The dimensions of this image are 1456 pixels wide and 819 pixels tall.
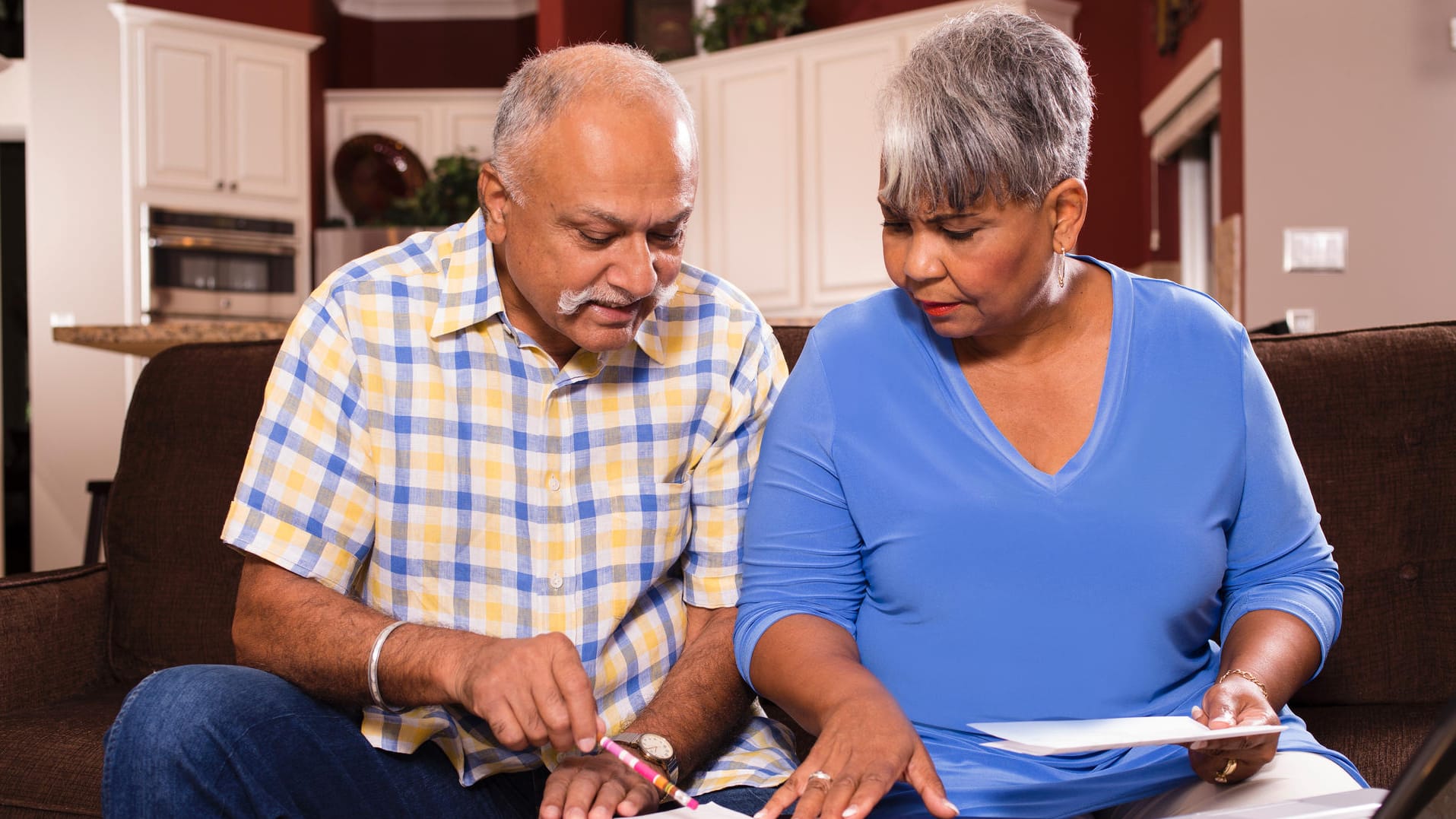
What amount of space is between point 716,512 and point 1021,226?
18.6 inches

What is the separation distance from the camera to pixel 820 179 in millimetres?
6195

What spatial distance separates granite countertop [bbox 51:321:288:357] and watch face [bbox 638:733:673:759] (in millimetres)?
2859

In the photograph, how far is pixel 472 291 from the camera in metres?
1.39

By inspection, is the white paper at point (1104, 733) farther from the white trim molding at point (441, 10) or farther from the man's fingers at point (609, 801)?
the white trim molding at point (441, 10)

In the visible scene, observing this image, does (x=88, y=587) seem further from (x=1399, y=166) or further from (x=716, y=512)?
(x=1399, y=166)

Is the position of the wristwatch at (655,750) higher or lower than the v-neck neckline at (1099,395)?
lower

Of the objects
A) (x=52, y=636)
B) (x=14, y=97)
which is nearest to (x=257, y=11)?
(x=14, y=97)

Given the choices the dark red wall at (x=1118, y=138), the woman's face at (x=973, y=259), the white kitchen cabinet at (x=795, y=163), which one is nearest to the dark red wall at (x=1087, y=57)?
the dark red wall at (x=1118, y=138)

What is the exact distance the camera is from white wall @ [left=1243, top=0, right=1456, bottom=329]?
12.4ft

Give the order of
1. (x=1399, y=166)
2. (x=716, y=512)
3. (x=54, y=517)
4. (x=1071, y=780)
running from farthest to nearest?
(x=54, y=517) → (x=1399, y=166) → (x=716, y=512) → (x=1071, y=780)

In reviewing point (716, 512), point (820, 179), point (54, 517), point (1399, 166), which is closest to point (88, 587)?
point (716, 512)

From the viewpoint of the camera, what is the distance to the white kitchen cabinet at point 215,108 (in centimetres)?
657

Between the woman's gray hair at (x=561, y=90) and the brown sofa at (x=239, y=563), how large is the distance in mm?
675

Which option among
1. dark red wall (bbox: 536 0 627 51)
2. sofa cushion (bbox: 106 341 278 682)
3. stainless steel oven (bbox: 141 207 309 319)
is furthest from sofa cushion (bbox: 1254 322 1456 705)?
stainless steel oven (bbox: 141 207 309 319)
